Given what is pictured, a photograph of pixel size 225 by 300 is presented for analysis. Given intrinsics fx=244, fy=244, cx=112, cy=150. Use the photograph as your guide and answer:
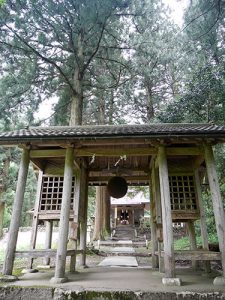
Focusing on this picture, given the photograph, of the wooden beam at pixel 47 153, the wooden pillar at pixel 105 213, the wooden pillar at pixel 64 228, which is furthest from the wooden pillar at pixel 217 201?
the wooden pillar at pixel 105 213

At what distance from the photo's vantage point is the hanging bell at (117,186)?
7.71 metres

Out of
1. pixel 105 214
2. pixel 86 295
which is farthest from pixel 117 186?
pixel 105 214

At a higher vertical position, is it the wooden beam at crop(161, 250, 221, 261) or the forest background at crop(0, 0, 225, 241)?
the forest background at crop(0, 0, 225, 241)

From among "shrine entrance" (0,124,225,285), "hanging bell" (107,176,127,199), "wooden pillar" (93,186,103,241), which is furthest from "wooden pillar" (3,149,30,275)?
"wooden pillar" (93,186,103,241)

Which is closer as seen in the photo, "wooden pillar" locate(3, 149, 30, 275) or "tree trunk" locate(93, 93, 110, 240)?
"wooden pillar" locate(3, 149, 30, 275)

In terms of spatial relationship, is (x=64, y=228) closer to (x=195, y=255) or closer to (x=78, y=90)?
(x=195, y=255)

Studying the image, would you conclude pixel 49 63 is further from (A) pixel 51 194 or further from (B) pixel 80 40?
(A) pixel 51 194

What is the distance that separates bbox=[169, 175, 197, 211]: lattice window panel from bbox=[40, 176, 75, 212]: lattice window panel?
2994mm

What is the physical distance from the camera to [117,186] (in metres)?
7.75

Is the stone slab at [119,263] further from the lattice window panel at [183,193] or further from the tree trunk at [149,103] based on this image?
the tree trunk at [149,103]

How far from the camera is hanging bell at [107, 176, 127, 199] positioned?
771cm

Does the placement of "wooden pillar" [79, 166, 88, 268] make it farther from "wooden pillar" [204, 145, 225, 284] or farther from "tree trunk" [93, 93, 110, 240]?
"tree trunk" [93, 93, 110, 240]

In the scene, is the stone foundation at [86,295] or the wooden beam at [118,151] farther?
the wooden beam at [118,151]

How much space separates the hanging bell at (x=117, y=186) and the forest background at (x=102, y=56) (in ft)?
15.4
